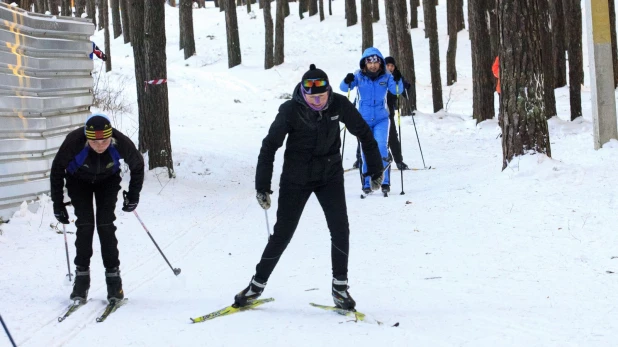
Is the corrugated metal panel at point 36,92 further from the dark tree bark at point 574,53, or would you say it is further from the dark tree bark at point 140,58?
the dark tree bark at point 574,53

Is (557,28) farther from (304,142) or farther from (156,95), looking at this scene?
(304,142)

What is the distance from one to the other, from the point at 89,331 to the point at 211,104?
22.0 metres

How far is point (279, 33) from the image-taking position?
33562 millimetres

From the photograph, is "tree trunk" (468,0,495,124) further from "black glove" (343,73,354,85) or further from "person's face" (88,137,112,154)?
"person's face" (88,137,112,154)

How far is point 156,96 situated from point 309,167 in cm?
750

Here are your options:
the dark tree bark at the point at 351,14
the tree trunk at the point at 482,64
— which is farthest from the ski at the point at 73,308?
the dark tree bark at the point at 351,14

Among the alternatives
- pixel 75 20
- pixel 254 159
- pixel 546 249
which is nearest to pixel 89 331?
pixel 546 249

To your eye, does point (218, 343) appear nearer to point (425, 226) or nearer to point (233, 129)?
point (425, 226)

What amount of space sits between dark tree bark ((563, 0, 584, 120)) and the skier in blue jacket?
291 inches

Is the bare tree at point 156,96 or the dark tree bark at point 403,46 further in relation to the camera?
the dark tree bark at point 403,46

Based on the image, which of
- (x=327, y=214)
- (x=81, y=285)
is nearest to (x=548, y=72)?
(x=327, y=214)

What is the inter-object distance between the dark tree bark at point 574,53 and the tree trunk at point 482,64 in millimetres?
2008

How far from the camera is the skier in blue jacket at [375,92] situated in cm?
1125

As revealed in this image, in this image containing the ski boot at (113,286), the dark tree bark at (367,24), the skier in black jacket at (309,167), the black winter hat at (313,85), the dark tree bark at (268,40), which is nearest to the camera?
the black winter hat at (313,85)
